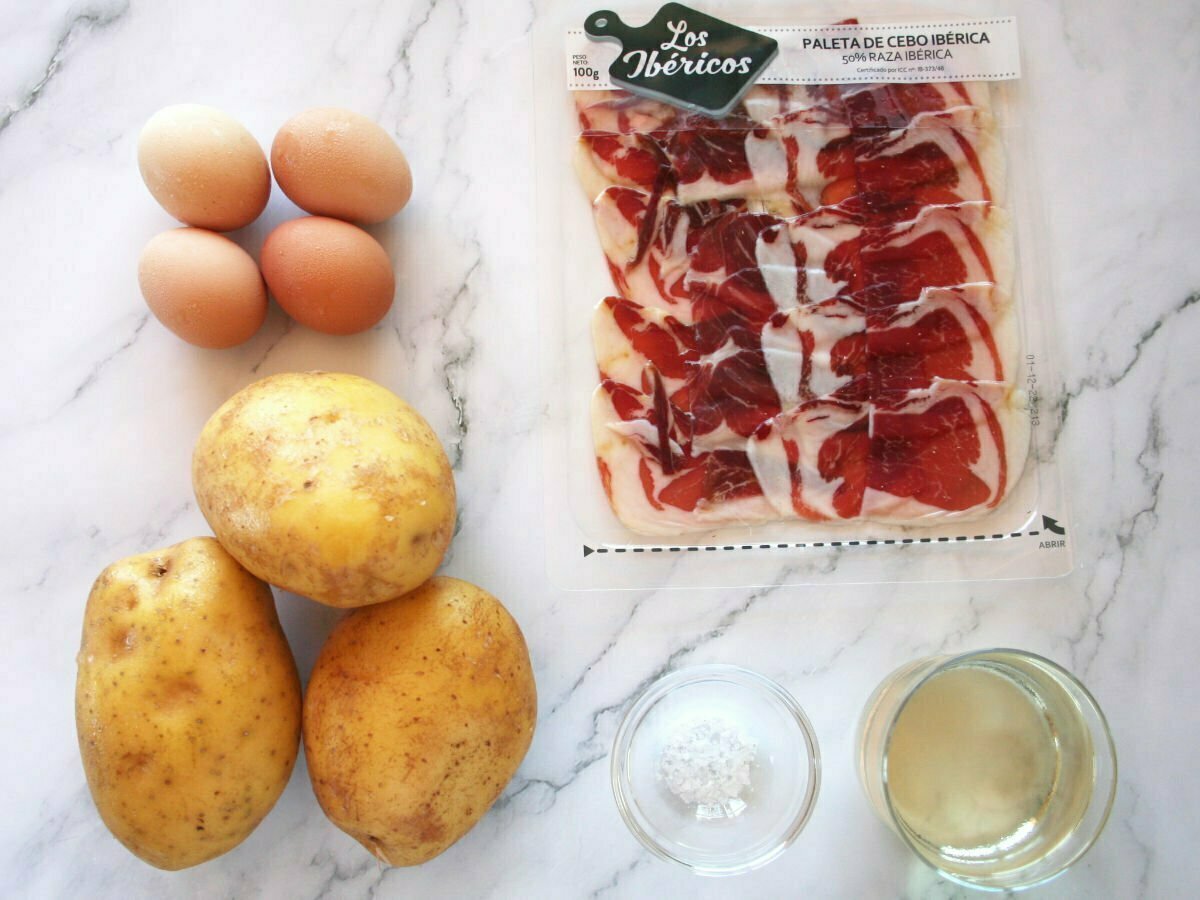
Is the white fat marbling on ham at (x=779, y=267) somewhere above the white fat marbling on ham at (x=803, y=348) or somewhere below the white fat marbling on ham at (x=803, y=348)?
above

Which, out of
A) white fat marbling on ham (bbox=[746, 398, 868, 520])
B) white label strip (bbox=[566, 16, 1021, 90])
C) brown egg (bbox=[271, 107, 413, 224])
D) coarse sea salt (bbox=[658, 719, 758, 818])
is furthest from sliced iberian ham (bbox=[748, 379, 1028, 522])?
brown egg (bbox=[271, 107, 413, 224])

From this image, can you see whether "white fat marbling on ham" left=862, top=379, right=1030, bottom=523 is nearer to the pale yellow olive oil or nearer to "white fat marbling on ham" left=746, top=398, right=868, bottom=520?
"white fat marbling on ham" left=746, top=398, right=868, bottom=520

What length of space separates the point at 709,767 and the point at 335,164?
24.2 inches

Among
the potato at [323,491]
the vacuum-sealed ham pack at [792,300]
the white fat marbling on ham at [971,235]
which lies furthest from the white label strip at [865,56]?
the potato at [323,491]

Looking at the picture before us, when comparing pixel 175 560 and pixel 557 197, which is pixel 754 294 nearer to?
pixel 557 197

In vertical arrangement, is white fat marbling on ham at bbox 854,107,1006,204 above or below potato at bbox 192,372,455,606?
above

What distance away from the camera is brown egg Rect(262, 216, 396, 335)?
775mm

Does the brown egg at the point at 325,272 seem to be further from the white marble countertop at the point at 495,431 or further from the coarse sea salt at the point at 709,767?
the coarse sea salt at the point at 709,767

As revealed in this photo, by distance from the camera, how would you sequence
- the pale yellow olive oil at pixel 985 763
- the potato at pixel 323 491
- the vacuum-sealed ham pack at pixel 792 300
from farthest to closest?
the vacuum-sealed ham pack at pixel 792 300 < the pale yellow olive oil at pixel 985 763 < the potato at pixel 323 491

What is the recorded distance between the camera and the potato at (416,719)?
0.68 meters

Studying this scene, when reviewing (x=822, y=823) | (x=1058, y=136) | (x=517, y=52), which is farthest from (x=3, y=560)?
(x=1058, y=136)

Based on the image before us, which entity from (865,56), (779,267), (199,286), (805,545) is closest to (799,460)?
(805,545)

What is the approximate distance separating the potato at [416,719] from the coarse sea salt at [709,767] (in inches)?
5.8

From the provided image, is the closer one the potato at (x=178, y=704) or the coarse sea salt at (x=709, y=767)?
the potato at (x=178, y=704)
